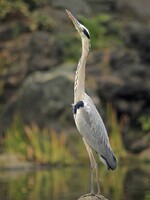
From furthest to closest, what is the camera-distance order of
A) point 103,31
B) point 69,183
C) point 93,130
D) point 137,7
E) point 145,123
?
point 137,7 < point 103,31 < point 145,123 < point 69,183 < point 93,130

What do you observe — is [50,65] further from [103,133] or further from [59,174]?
[103,133]

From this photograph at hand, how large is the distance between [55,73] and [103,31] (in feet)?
16.1

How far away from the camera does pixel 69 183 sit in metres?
17.2

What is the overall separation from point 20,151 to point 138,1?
1126cm

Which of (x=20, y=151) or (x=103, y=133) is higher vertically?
(x=20, y=151)

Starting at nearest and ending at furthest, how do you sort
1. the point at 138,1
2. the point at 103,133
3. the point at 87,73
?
the point at 103,133 → the point at 87,73 → the point at 138,1

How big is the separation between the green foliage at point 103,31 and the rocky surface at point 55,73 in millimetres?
311

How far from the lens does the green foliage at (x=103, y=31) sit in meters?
27.4

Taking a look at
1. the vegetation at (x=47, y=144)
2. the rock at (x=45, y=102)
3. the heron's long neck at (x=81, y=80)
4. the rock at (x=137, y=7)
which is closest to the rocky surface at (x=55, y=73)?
the rock at (x=45, y=102)

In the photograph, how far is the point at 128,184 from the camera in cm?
1709

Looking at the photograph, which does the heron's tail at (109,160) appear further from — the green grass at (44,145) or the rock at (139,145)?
the rock at (139,145)

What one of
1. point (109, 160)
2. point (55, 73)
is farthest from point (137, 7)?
point (109, 160)

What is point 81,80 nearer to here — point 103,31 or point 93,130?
point 93,130

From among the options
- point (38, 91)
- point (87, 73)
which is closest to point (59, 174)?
point (38, 91)
